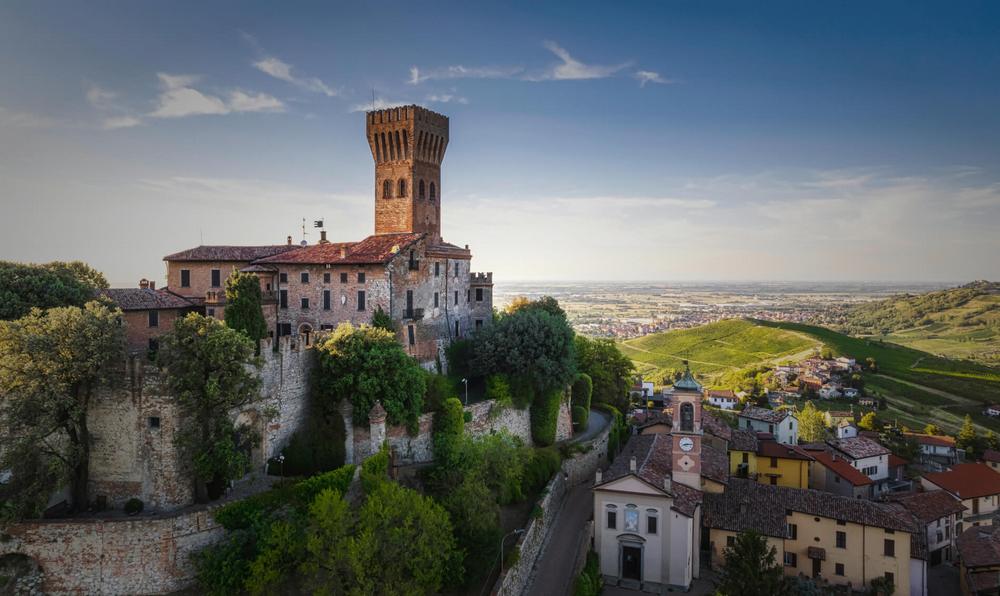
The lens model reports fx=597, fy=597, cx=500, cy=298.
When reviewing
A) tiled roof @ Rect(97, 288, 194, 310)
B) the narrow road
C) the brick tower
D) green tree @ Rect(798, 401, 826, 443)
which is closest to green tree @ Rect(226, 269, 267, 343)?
tiled roof @ Rect(97, 288, 194, 310)

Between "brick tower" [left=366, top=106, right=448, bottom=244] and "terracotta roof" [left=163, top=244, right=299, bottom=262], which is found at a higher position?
"brick tower" [left=366, top=106, right=448, bottom=244]

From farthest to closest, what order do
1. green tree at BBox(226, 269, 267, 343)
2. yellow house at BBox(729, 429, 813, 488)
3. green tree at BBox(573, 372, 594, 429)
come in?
green tree at BBox(573, 372, 594, 429)
yellow house at BBox(729, 429, 813, 488)
green tree at BBox(226, 269, 267, 343)

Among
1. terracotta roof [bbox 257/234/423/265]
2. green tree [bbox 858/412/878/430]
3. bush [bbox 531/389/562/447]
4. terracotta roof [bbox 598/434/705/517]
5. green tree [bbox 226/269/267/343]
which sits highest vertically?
terracotta roof [bbox 257/234/423/265]

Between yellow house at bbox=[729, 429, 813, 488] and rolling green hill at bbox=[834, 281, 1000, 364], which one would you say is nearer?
yellow house at bbox=[729, 429, 813, 488]

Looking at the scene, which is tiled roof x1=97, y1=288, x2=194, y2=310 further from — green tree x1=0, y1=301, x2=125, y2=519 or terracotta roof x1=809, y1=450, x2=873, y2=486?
terracotta roof x1=809, y1=450, x2=873, y2=486

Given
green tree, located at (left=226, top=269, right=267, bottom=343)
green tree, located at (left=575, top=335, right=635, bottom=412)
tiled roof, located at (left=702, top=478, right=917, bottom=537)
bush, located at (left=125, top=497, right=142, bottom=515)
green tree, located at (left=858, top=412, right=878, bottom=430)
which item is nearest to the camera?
bush, located at (left=125, top=497, right=142, bottom=515)

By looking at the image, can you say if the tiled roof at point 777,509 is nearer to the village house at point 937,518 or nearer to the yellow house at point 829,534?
the yellow house at point 829,534

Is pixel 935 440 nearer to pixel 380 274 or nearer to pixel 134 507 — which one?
pixel 380 274

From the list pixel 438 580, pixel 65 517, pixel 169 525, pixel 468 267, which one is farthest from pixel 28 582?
pixel 468 267
